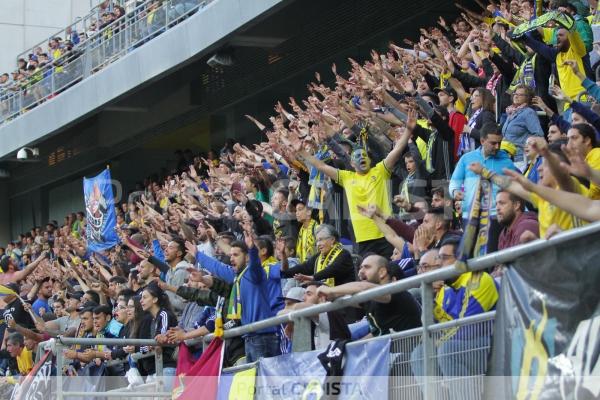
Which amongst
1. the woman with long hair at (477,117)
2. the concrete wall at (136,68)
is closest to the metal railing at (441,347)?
the woman with long hair at (477,117)

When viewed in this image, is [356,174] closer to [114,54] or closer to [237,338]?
[237,338]

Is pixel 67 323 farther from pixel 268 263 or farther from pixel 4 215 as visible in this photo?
pixel 4 215

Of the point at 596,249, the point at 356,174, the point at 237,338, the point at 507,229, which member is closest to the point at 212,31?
the point at 356,174

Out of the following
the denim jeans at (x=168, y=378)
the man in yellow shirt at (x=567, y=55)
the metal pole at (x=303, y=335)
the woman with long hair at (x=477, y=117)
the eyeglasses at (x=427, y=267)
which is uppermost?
the man in yellow shirt at (x=567, y=55)

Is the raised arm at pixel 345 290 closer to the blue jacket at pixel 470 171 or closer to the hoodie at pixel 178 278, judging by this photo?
the blue jacket at pixel 470 171

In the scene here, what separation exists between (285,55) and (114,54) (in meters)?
3.95

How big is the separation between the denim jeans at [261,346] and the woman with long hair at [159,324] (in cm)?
119

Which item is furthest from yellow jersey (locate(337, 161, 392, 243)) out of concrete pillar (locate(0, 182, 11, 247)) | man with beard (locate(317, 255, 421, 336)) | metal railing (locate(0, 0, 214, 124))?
concrete pillar (locate(0, 182, 11, 247))

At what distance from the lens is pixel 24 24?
122ft

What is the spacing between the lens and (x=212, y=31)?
73.0 ft

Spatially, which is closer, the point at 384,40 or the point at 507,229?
the point at 507,229

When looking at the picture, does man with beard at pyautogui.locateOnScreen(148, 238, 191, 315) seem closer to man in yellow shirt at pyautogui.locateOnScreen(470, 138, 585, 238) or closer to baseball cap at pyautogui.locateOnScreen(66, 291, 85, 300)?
baseball cap at pyautogui.locateOnScreen(66, 291, 85, 300)

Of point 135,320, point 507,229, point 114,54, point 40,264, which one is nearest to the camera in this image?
point 507,229

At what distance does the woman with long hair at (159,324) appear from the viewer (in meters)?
10.9
